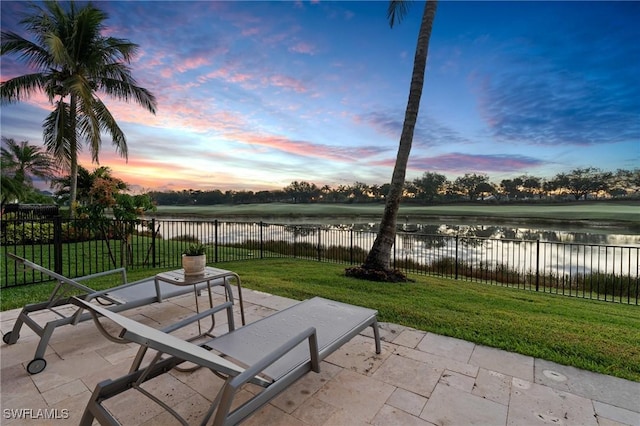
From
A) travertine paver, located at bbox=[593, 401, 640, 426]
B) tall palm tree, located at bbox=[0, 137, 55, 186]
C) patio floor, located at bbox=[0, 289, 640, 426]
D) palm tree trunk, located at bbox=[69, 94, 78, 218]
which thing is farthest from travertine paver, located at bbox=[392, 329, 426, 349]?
tall palm tree, located at bbox=[0, 137, 55, 186]

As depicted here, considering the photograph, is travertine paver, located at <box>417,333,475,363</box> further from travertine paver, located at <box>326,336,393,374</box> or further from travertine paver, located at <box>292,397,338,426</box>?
travertine paver, located at <box>292,397,338,426</box>

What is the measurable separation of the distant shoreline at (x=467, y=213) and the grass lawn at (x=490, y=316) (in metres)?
19.2

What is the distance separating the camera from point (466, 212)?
32000 mm

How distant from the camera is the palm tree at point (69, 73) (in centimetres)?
1119

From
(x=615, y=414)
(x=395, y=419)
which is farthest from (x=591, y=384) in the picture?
(x=395, y=419)

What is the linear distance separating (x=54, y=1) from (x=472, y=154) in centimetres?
2550

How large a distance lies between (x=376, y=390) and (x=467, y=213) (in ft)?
112

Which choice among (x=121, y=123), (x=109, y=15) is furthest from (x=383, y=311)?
(x=109, y=15)

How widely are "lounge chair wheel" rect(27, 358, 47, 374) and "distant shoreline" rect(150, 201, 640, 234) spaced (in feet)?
71.0

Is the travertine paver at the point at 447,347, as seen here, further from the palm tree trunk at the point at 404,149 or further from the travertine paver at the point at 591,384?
the palm tree trunk at the point at 404,149

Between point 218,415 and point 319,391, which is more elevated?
point 218,415

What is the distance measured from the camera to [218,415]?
4.21 feet

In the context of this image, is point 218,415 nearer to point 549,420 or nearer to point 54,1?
point 549,420

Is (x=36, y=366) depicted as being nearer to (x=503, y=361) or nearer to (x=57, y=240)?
(x=503, y=361)
